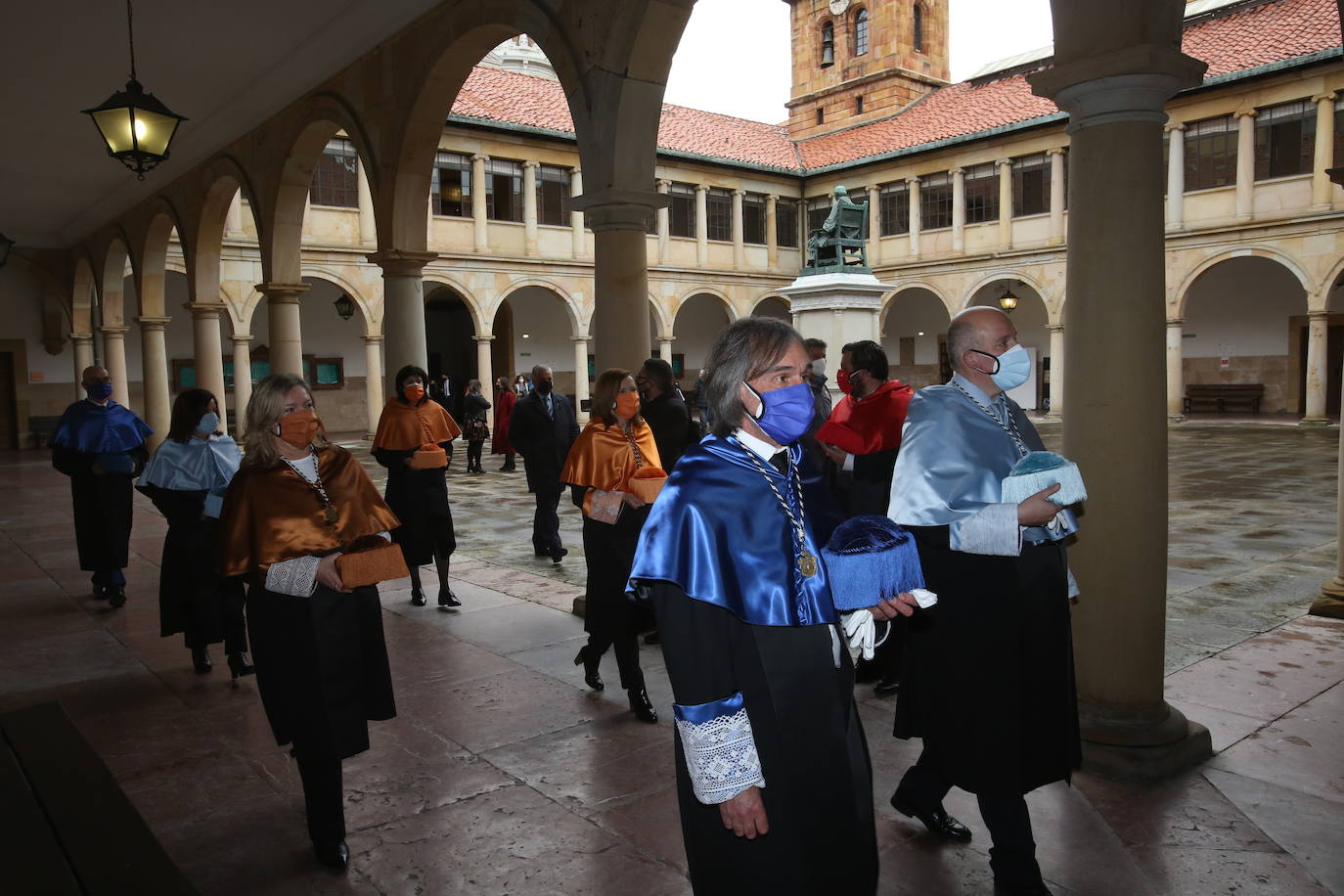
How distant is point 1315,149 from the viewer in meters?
21.4

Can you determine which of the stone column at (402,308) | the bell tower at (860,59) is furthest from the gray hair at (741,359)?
the bell tower at (860,59)

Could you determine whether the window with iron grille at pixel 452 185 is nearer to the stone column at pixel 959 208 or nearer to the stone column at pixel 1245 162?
the stone column at pixel 959 208

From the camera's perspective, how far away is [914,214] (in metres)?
28.7

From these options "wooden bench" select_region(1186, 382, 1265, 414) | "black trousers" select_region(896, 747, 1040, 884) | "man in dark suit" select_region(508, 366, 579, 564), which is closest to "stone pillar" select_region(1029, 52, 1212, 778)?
"black trousers" select_region(896, 747, 1040, 884)

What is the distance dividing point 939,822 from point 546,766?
5.02ft

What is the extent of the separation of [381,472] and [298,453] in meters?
13.5

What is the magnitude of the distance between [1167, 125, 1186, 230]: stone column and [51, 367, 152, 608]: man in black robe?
24.0 m

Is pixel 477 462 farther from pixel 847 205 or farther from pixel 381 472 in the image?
pixel 847 205

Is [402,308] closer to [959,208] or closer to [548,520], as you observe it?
[548,520]

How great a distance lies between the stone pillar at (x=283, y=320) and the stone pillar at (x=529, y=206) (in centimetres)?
1438

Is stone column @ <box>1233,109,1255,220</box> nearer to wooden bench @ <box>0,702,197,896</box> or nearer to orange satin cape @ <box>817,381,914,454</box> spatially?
orange satin cape @ <box>817,381,914,454</box>

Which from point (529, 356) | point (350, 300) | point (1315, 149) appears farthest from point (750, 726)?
point (529, 356)

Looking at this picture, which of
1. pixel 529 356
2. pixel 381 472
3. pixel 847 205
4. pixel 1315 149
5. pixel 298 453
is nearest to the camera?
pixel 298 453

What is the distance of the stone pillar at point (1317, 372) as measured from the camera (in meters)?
21.9
